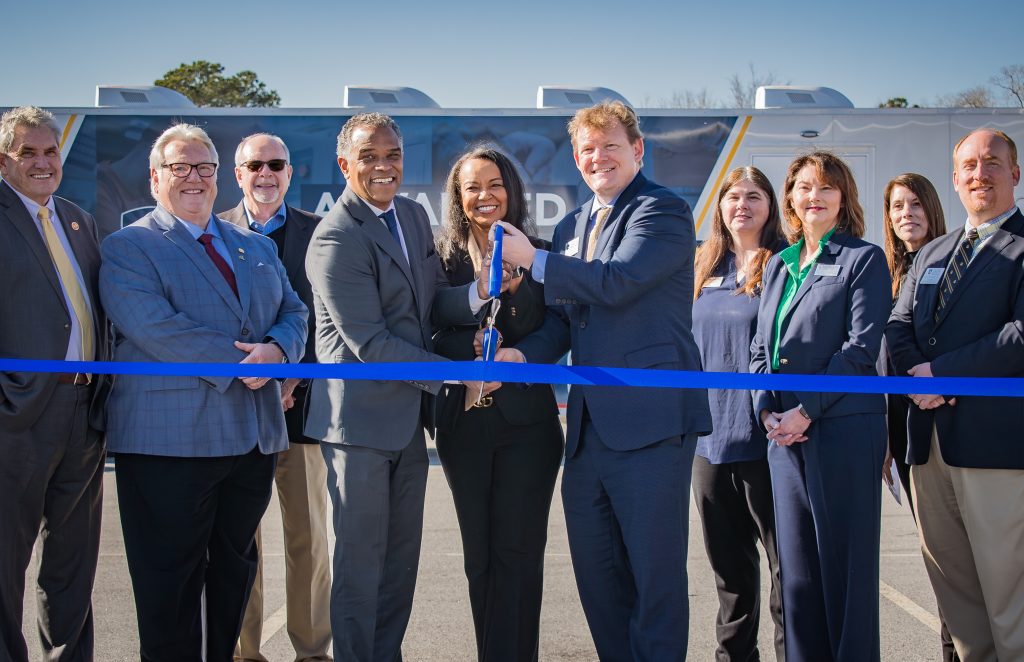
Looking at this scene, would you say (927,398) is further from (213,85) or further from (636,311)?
(213,85)

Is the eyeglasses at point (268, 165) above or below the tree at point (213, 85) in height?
below

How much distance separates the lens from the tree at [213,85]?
34375 millimetres

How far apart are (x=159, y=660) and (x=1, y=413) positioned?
3.45 feet

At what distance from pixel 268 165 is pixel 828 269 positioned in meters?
2.74

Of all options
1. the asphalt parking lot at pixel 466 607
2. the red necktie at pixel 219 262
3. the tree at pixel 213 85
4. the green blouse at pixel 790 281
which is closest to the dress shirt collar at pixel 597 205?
the green blouse at pixel 790 281

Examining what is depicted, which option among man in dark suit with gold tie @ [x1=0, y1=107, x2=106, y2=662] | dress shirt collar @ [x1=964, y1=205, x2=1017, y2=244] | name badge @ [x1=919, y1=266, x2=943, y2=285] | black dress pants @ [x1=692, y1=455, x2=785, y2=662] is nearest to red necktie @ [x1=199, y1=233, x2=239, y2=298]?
man in dark suit with gold tie @ [x1=0, y1=107, x2=106, y2=662]

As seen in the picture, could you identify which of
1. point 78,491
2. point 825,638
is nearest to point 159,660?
point 78,491

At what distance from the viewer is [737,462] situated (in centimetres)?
408

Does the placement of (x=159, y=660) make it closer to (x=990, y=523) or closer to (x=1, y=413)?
(x=1, y=413)

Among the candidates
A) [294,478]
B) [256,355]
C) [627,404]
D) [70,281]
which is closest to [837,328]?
[627,404]

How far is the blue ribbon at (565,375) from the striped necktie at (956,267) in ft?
1.53

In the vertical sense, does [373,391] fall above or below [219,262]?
below

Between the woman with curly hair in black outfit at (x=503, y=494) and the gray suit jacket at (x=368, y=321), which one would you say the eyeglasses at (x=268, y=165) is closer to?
the gray suit jacket at (x=368, y=321)

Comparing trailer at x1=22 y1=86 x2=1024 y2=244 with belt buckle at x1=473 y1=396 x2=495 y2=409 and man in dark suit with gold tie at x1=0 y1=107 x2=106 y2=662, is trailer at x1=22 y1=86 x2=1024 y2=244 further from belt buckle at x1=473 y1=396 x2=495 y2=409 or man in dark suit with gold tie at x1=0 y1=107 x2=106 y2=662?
belt buckle at x1=473 y1=396 x2=495 y2=409
